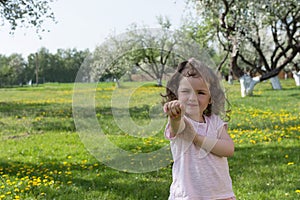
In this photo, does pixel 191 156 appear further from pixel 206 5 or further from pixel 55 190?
pixel 206 5

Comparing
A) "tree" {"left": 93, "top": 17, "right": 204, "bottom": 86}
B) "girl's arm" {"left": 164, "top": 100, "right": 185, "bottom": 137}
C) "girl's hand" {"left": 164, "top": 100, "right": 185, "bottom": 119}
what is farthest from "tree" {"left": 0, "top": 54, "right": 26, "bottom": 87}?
"girl's hand" {"left": 164, "top": 100, "right": 185, "bottom": 119}

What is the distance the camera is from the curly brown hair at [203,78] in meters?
2.42

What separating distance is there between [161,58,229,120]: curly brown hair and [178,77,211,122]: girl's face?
28 mm

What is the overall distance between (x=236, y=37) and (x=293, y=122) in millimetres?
12802

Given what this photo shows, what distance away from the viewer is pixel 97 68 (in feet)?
8.99

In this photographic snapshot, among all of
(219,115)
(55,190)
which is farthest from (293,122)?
(219,115)

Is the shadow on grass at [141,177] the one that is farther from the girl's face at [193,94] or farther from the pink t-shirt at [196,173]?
the girl's face at [193,94]

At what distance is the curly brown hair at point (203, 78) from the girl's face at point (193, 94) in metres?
0.03

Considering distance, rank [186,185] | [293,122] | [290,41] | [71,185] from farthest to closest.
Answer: [290,41]
[293,122]
[71,185]
[186,185]

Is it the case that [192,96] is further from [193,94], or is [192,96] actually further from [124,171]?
[124,171]

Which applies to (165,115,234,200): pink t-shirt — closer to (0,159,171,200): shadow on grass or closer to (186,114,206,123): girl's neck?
(186,114,206,123): girl's neck

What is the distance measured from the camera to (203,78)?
2449mm

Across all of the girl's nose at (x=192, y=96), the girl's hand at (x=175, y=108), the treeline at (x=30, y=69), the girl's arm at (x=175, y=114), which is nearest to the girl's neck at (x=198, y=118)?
the girl's nose at (x=192, y=96)

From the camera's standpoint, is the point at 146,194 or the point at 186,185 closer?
the point at 186,185
